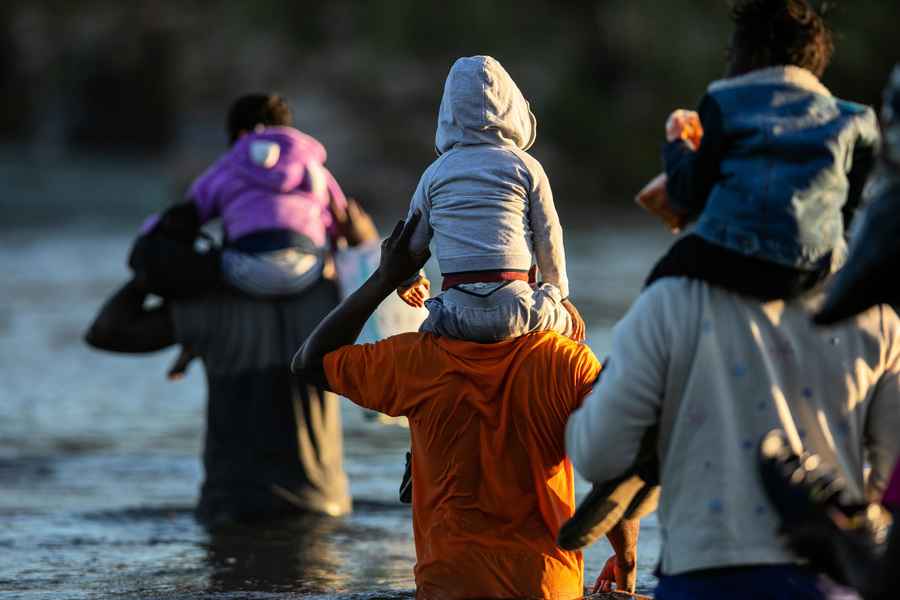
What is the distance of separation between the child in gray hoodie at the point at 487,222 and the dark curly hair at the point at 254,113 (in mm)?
2883

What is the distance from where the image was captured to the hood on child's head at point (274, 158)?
25.2ft

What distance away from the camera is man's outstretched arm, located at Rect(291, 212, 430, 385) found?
502 centimetres

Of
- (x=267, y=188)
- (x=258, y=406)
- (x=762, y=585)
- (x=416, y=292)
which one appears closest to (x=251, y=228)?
(x=267, y=188)

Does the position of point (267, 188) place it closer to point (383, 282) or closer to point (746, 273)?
point (383, 282)

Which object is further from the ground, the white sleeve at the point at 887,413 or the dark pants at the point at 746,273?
the dark pants at the point at 746,273

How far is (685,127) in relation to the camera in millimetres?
4520

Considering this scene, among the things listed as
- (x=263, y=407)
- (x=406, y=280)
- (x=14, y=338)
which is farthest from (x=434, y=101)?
(x=406, y=280)

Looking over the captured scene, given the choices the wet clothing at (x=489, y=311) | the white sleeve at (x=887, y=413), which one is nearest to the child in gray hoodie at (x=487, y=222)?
the wet clothing at (x=489, y=311)

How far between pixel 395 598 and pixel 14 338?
1057 centimetres

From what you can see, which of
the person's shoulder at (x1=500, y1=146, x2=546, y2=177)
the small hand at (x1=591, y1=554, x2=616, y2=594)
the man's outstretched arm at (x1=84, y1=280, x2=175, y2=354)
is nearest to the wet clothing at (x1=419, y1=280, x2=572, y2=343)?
the person's shoulder at (x1=500, y1=146, x2=546, y2=177)

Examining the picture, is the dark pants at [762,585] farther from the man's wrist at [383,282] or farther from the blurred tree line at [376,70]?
the blurred tree line at [376,70]

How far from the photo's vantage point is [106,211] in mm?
31094

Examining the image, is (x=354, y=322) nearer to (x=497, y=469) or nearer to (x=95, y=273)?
(x=497, y=469)

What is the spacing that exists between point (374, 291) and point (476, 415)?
0.43 m
